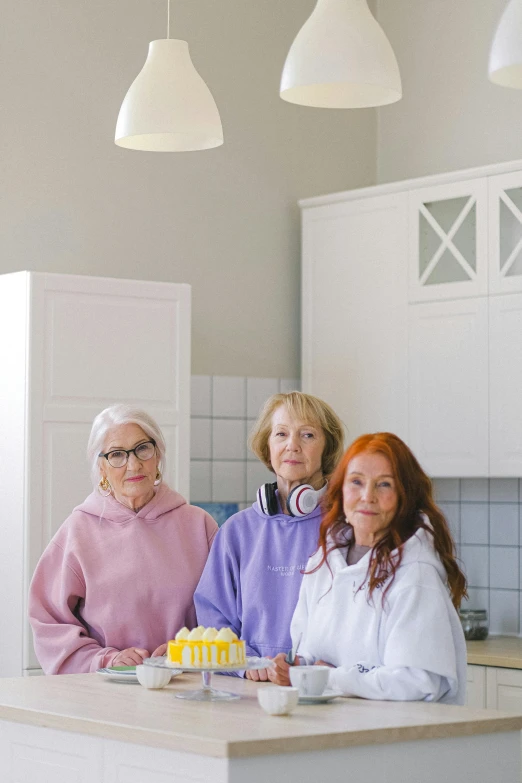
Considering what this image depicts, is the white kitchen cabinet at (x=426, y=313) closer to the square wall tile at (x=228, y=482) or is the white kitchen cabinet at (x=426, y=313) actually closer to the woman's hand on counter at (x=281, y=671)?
the square wall tile at (x=228, y=482)

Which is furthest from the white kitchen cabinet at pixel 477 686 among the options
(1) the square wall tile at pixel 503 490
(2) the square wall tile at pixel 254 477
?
(2) the square wall tile at pixel 254 477

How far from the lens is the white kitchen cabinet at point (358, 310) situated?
4980 mm

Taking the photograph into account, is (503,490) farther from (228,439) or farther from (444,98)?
(444,98)

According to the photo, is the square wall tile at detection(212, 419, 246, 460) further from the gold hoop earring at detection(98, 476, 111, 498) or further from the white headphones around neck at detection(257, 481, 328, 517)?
the white headphones around neck at detection(257, 481, 328, 517)

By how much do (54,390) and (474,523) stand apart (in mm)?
1814

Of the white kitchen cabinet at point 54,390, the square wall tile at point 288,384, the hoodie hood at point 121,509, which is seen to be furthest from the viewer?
the square wall tile at point 288,384

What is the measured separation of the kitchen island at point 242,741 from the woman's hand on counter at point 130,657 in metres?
0.42

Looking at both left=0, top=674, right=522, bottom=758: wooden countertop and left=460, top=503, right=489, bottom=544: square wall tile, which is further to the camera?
left=460, top=503, right=489, bottom=544: square wall tile

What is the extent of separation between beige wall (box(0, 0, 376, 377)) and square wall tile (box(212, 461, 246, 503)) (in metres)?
0.38

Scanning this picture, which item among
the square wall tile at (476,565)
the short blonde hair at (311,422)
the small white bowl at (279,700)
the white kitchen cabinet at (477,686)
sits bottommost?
the white kitchen cabinet at (477,686)

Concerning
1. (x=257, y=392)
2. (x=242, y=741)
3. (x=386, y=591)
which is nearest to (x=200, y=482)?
(x=257, y=392)

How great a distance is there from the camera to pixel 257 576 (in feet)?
10.2

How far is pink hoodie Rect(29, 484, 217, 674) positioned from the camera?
329 centimetres

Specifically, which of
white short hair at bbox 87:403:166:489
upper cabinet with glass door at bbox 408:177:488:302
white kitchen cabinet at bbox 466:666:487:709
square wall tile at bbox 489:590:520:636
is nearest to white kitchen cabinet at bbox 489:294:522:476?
upper cabinet with glass door at bbox 408:177:488:302
